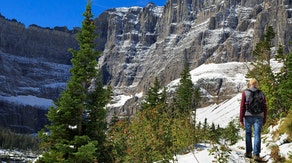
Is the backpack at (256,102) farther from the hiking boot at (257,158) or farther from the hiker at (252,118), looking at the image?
the hiking boot at (257,158)

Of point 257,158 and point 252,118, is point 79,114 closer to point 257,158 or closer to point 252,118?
point 252,118

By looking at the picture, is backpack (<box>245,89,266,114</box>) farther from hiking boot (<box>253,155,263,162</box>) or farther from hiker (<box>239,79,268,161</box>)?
hiking boot (<box>253,155,263,162</box>)

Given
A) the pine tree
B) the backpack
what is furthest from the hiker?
the pine tree

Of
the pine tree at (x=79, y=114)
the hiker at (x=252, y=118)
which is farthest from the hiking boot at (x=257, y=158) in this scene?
the pine tree at (x=79, y=114)

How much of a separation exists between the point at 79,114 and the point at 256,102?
10.9 meters

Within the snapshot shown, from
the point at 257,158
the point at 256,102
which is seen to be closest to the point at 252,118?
the point at 256,102

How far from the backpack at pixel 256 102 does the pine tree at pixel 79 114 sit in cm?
945

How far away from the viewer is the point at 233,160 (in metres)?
10.9

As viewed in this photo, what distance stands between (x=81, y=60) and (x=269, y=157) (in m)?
11.9

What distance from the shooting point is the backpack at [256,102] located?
1116 cm

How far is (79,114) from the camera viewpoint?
64.1 feet

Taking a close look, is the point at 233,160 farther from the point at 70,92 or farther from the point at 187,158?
the point at 70,92

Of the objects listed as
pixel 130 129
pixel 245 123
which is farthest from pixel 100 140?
pixel 245 123

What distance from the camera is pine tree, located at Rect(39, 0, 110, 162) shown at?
18.7 meters
